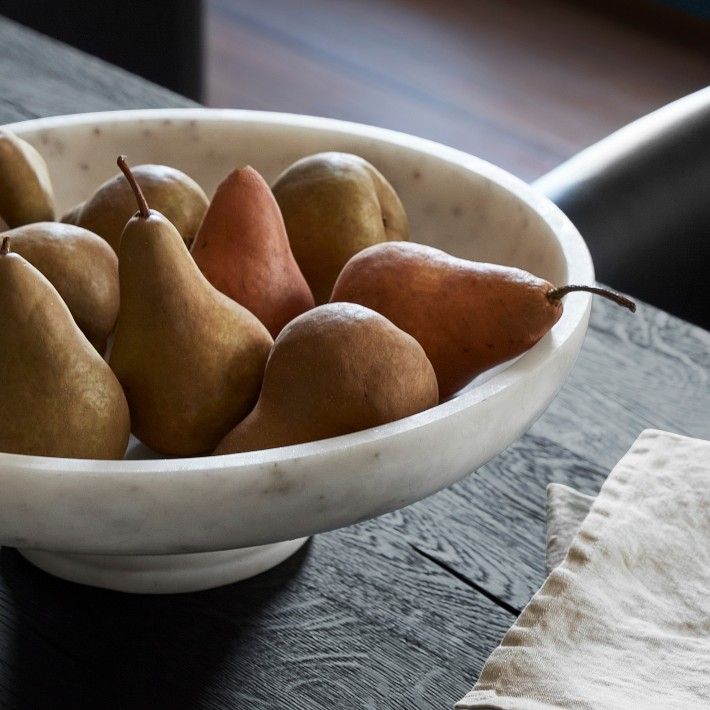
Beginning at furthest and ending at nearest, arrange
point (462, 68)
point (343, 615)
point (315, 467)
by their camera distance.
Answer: point (462, 68) → point (343, 615) → point (315, 467)

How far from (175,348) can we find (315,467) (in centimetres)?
9

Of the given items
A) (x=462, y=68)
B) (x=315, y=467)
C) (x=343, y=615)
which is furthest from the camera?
(x=462, y=68)

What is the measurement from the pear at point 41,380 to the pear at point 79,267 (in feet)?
0.20

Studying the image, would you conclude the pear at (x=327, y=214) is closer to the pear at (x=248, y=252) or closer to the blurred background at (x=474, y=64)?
the pear at (x=248, y=252)

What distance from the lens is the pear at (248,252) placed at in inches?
21.0

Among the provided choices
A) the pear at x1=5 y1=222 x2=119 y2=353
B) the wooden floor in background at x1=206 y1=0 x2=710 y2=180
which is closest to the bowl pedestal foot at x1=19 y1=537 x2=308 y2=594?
the pear at x1=5 y1=222 x2=119 y2=353

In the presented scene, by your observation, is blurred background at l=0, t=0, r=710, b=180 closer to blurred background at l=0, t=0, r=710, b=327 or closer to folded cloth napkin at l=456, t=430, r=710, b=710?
blurred background at l=0, t=0, r=710, b=327

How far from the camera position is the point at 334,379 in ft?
1.46

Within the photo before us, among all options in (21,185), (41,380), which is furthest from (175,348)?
(21,185)

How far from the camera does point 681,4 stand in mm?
2967

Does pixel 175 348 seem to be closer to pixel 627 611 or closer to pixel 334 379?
pixel 334 379

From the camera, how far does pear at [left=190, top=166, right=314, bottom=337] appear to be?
0.53 m

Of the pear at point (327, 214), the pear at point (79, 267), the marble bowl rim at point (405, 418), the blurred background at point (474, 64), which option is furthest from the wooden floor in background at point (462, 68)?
the pear at point (79, 267)

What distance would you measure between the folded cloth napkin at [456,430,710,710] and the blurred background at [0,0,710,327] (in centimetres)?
127
